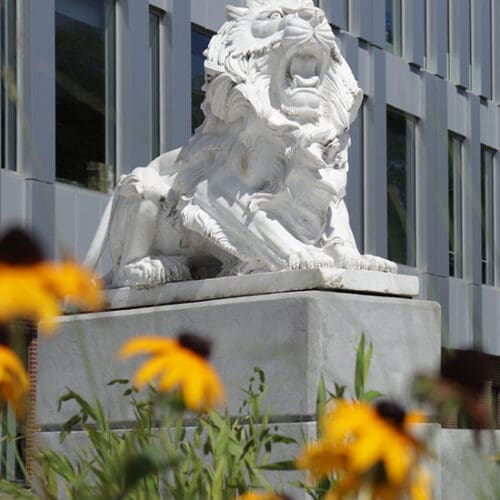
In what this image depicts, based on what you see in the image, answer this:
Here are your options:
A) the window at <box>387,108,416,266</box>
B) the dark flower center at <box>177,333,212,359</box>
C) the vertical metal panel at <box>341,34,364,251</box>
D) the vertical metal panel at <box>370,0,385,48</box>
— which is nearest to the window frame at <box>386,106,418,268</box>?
the window at <box>387,108,416,266</box>

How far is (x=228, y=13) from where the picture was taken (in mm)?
6801

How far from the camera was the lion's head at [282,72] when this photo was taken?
21.0ft

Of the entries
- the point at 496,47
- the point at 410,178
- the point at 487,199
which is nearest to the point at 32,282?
the point at 410,178

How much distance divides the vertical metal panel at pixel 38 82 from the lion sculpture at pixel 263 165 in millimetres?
9138

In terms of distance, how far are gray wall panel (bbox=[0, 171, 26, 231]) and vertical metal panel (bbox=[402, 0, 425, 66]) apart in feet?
34.6

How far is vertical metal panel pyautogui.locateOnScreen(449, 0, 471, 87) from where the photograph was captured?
26.1 metres

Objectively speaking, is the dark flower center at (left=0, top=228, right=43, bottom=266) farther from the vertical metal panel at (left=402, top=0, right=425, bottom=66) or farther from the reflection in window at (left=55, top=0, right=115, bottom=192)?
the vertical metal panel at (left=402, top=0, right=425, bottom=66)

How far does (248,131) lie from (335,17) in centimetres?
1603

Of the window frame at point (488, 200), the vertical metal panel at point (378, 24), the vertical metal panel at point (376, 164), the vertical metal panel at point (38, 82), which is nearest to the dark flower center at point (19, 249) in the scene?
the vertical metal panel at point (38, 82)

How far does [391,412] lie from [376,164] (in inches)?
852

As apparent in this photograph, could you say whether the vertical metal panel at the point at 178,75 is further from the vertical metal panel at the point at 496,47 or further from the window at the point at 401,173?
the vertical metal panel at the point at 496,47

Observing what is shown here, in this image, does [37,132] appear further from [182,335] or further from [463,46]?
[182,335]

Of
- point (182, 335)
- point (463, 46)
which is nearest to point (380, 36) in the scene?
point (463, 46)

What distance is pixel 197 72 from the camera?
19.0m
